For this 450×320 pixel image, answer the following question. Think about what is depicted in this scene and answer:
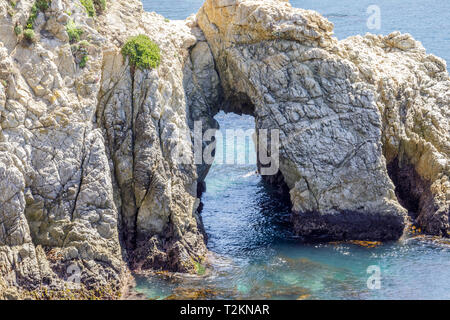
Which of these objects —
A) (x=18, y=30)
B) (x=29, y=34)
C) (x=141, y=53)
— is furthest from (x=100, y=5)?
(x=18, y=30)

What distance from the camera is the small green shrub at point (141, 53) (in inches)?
1452

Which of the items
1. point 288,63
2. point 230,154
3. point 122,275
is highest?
point 288,63

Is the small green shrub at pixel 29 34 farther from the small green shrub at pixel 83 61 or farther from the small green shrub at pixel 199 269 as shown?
the small green shrub at pixel 199 269

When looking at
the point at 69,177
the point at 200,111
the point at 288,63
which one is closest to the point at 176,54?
the point at 200,111

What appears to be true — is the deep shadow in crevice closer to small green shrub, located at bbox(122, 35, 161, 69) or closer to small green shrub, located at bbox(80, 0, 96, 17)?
small green shrub, located at bbox(122, 35, 161, 69)

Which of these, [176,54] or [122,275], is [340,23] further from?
[122,275]

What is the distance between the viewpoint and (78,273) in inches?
1260

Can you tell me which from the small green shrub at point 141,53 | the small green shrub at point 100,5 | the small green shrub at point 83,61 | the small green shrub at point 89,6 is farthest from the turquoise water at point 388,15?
the small green shrub at point 83,61

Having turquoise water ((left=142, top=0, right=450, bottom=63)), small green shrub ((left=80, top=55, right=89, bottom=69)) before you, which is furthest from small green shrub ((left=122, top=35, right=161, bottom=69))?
turquoise water ((left=142, top=0, right=450, bottom=63))

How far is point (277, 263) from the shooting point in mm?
37656

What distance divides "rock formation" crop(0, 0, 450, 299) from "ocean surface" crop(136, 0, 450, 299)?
156 centimetres

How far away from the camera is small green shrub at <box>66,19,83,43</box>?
116ft

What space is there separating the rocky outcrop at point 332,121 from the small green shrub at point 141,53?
787cm

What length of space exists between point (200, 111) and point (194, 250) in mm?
11902
